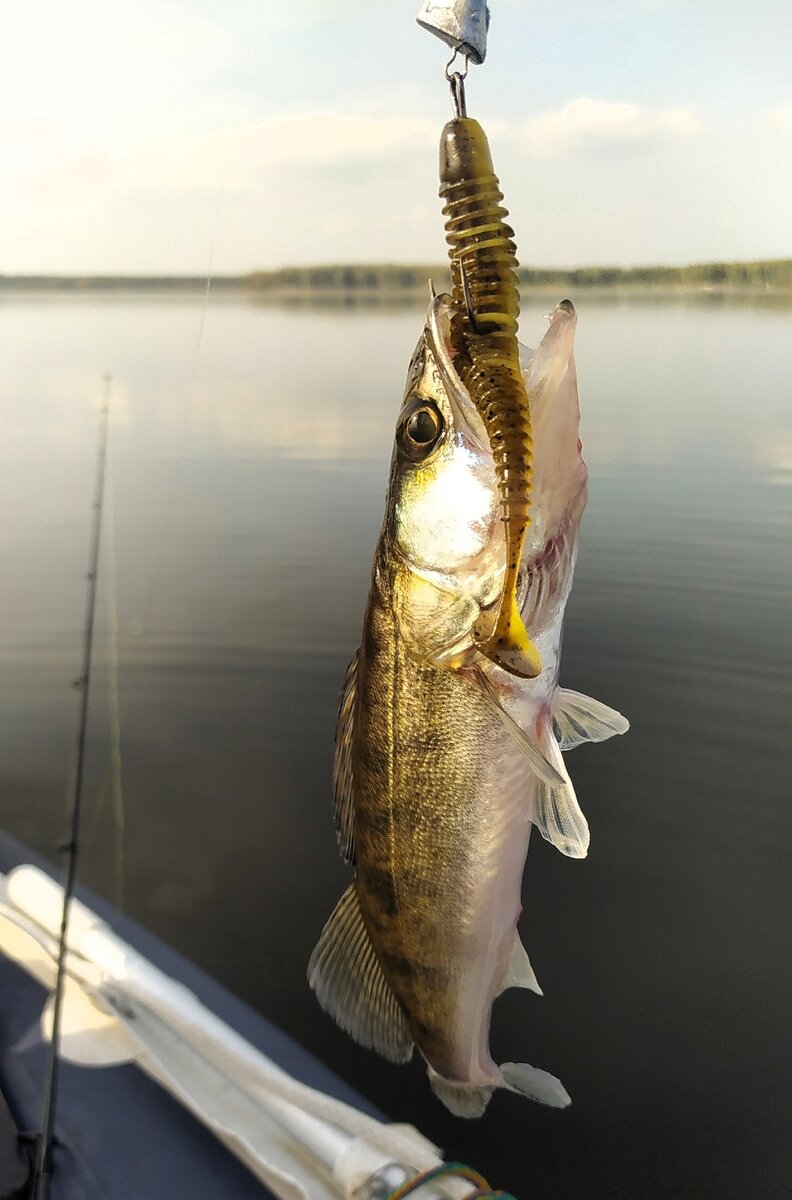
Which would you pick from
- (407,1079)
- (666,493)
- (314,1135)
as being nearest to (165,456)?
(666,493)

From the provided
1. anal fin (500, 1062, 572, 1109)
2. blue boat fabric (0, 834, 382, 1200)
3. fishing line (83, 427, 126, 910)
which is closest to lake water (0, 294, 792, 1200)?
fishing line (83, 427, 126, 910)

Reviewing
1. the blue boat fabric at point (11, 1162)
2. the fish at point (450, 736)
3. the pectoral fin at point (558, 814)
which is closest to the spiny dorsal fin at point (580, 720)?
the fish at point (450, 736)

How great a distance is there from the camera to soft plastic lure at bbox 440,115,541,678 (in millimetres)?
911

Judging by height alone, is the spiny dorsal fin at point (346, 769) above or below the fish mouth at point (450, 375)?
below

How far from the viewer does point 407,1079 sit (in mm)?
3018

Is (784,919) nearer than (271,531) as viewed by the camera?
Yes

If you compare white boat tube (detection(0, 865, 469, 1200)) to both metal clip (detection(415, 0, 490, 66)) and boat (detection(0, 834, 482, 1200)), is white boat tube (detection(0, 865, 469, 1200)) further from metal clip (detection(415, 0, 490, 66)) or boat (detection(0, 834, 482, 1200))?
metal clip (detection(415, 0, 490, 66))

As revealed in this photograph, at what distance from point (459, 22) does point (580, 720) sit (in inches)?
44.4

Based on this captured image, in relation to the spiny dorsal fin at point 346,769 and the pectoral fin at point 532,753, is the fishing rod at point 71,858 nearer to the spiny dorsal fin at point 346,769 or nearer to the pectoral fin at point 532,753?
the spiny dorsal fin at point 346,769

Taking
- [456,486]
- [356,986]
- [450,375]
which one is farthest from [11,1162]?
[450,375]

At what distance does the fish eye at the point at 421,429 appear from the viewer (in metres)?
1.25

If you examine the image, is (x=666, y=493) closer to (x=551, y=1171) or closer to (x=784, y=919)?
(x=784, y=919)

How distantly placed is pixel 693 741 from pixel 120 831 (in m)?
3.63

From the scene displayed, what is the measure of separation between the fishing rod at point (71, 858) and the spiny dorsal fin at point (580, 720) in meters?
1.36
